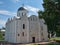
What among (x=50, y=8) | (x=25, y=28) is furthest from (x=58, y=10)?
(x=25, y=28)

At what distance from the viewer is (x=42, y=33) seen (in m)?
55.4

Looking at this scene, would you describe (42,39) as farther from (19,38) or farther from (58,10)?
(58,10)

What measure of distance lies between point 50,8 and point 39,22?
21217mm

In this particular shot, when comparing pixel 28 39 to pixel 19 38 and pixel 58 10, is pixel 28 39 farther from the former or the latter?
pixel 58 10

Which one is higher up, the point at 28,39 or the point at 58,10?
the point at 58,10

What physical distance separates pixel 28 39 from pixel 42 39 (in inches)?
232

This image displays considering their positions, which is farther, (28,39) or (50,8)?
(28,39)

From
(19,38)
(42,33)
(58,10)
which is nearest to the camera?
(58,10)

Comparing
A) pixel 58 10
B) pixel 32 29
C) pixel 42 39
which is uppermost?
pixel 58 10

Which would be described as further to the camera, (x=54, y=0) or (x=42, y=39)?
(x=42, y=39)

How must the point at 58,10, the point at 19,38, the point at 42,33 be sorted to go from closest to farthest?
the point at 58,10
the point at 19,38
the point at 42,33

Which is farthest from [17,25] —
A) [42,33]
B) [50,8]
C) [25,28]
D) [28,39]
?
[50,8]

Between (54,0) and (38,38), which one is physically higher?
(54,0)

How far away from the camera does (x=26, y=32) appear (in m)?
52.1
